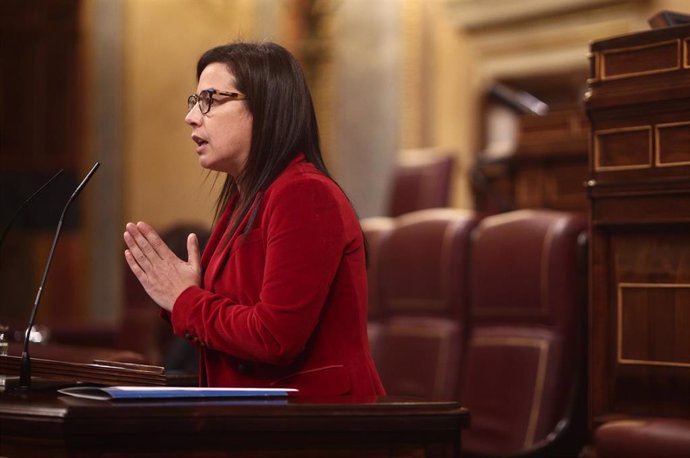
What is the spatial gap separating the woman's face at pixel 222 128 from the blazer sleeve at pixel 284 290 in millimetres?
110

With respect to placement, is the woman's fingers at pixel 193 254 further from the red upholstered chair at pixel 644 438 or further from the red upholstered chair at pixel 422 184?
the red upholstered chair at pixel 422 184

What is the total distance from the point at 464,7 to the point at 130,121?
84.5 inches

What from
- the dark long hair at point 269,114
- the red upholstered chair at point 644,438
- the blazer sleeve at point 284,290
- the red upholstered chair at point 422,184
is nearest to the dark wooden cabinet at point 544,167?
the red upholstered chair at point 422,184

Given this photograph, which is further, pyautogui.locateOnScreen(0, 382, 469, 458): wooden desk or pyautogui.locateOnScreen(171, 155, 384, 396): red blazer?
pyautogui.locateOnScreen(171, 155, 384, 396): red blazer

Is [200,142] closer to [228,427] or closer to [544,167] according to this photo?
[228,427]

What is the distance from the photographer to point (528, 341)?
341 centimetres

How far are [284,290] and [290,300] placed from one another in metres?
0.02

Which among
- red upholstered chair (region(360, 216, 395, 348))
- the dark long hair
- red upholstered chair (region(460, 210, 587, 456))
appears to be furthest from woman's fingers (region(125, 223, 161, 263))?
red upholstered chair (region(360, 216, 395, 348))

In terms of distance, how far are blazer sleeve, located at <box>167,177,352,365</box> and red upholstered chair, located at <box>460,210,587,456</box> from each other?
1720mm

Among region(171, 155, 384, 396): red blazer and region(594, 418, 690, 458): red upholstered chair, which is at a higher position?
region(171, 155, 384, 396): red blazer

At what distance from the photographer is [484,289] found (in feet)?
11.8

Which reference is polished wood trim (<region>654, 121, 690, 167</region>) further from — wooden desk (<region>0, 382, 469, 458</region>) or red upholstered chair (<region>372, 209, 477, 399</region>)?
red upholstered chair (<region>372, 209, 477, 399</region>)

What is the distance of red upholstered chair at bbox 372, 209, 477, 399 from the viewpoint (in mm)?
3725

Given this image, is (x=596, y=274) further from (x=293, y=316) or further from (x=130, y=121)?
(x=130, y=121)
